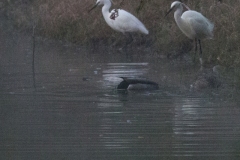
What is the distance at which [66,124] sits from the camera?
9.06 metres

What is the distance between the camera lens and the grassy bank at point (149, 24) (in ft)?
50.3

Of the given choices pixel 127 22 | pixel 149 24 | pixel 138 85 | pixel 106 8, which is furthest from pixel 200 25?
pixel 106 8

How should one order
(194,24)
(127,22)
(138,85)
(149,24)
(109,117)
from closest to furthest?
1. (109,117)
2. (138,85)
3. (194,24)
4. (127,22)
5. (149,24)

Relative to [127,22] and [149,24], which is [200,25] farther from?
[149,24]

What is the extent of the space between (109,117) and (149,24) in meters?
11.0

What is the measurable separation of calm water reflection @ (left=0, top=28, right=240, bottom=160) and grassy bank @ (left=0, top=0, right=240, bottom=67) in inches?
34.8

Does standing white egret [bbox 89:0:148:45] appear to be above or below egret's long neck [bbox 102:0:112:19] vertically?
below

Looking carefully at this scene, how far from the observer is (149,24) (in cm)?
2034

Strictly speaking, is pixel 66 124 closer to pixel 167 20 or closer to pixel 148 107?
pixel 148 107

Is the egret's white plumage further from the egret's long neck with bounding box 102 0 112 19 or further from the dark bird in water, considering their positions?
the dark bird in water

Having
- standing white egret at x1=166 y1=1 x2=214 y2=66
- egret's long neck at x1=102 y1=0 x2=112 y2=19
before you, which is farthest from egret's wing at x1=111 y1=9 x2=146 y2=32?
standing white egret at x1=166 y1=1 x2=214 y2=66

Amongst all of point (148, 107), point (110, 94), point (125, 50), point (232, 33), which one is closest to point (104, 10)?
point (125, 50)

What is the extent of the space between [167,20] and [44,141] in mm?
11675

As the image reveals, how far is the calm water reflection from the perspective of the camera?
762 centimetres
